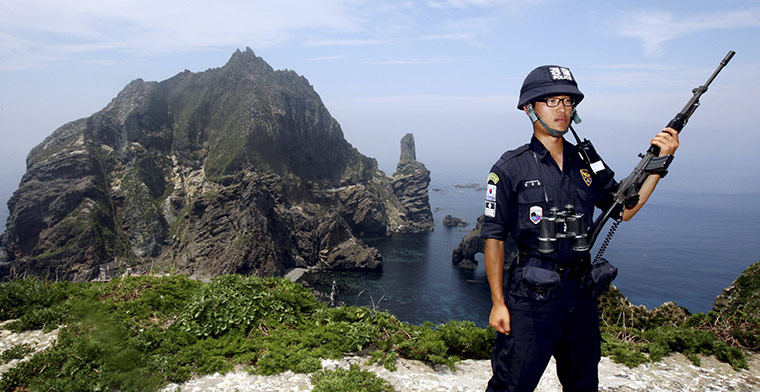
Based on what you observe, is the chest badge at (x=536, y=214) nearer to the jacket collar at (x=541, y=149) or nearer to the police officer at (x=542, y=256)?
the police officer at (x=542, y=256)

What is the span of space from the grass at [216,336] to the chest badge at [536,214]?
3.67 m

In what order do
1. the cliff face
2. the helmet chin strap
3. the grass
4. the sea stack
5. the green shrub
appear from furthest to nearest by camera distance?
the sea stack → the cliff face → the green shrub → the grass → the helmet chin strap

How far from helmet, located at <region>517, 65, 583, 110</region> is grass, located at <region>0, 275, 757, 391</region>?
476 centimetres

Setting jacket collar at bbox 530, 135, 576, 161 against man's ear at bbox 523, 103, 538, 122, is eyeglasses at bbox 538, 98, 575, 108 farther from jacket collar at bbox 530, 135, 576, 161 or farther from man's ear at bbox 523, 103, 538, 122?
jacket collar at bbox 530, 135, 576, 161

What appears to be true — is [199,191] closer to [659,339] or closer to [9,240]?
[9,240]

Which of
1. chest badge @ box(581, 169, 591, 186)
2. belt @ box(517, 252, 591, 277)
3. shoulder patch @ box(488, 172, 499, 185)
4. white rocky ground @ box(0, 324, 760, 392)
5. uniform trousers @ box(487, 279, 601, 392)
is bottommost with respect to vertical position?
white rocky ground @ box(0, 324, 760, 392)

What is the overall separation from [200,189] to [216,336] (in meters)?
124

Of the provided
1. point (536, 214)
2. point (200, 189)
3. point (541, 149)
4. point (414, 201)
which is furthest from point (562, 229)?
point (414, 201)

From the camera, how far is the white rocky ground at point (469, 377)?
608 centimetres

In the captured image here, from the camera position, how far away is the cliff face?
9412 cm

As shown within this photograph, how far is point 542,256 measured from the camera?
13.5ft

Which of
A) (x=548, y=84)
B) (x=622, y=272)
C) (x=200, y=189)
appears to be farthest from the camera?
(x=200, y=189)

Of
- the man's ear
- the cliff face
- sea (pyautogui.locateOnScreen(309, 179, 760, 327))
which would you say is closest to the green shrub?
the man's ear

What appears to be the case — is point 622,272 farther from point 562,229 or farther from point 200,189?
point 200,189
